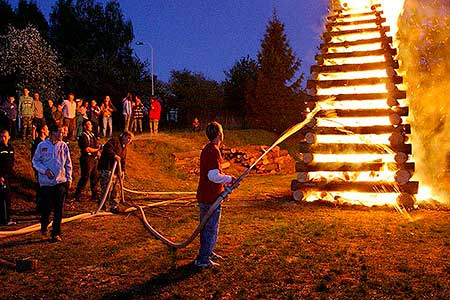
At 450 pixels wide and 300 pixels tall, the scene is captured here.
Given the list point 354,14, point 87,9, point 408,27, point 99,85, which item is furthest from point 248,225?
point 87,9

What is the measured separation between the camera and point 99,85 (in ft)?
126

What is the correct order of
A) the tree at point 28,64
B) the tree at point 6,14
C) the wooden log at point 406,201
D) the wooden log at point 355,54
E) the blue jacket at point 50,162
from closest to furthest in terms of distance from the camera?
the blue jacket at point 50,162 → the wooden log at point 406,201 → the wooden log at point 355,54 → the tree at point 28,64 → the tree at point 6,14

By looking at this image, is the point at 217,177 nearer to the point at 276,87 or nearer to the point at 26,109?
the point at 26,109

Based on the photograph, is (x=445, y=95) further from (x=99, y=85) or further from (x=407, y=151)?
(x=99, y=85)

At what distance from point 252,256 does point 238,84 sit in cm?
3355

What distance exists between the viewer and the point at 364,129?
40.0 ft

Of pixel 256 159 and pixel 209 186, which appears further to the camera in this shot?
pixel 256 159

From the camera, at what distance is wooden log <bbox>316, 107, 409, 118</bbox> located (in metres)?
12.0

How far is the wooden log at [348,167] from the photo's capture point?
11634 mm

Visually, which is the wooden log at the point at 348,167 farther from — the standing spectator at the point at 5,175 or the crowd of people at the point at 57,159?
the standing spectator at the point at 5,175

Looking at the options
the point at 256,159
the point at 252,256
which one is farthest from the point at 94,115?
the point at 252,256

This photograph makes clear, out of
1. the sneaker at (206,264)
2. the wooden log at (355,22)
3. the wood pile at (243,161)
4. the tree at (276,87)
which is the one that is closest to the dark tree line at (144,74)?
the tree at (276,87)

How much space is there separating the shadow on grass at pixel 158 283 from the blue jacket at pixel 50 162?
301cm

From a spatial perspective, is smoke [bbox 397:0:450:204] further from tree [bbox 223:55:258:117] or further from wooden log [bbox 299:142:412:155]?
tree [bbox 223:55:258:117]
